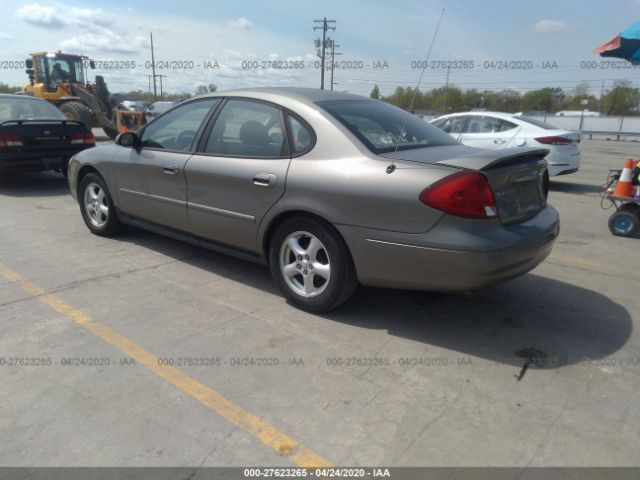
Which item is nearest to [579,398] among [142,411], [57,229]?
[142,411]

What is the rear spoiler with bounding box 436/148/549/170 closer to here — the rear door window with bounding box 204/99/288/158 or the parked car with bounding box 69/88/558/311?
the parked car with bounding box 69/88/558/311

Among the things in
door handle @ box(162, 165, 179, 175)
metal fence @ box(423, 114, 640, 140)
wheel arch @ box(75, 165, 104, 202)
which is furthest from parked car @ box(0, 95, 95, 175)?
metal fence @ box(423, 114, 640, 140)

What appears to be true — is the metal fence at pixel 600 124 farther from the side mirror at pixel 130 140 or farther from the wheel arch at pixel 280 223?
the wheel arch at pixel 280 223

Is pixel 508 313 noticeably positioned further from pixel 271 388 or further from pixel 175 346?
pixel 175 346

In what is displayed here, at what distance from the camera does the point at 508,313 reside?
12.3 feet

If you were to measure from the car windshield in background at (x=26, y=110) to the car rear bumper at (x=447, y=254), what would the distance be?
763cm

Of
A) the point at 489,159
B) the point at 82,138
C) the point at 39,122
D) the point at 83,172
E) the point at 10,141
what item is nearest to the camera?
the point at 489,159

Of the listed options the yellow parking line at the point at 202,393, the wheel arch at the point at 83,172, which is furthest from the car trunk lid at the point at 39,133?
the yellow parking line at the point at 202,393

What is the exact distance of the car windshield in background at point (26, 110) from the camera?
850 cm

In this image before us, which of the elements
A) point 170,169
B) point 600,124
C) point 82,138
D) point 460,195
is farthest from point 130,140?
point 600,124

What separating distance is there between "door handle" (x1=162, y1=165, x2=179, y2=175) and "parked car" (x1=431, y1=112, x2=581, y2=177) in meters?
6.61

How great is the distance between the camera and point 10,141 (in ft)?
25.3

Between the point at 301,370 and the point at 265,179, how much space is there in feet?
4.81

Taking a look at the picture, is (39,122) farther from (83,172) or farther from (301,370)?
(301,370)
